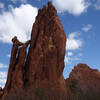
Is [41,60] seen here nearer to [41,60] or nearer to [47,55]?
[41,60]

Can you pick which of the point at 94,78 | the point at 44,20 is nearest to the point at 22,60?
the point at 44,20

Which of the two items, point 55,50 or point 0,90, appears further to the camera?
point 0,90

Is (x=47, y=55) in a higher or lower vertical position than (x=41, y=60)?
higher

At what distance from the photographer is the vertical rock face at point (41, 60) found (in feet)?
A: 111

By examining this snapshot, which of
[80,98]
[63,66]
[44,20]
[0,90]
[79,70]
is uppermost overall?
[44,20]

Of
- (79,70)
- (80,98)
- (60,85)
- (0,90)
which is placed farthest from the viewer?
(79,70)

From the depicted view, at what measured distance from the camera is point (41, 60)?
34.7 meters

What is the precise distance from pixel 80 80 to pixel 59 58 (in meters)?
27.9

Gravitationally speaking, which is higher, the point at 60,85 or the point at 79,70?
the point at 79,70

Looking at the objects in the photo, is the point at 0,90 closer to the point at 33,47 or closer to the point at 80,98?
the point at 33,47

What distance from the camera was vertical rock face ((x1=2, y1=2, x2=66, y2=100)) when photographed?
3375 centimetres

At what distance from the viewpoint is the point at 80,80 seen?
60062 millimetres

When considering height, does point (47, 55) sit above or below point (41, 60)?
above

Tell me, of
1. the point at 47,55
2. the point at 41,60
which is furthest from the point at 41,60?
the point at 47,55
